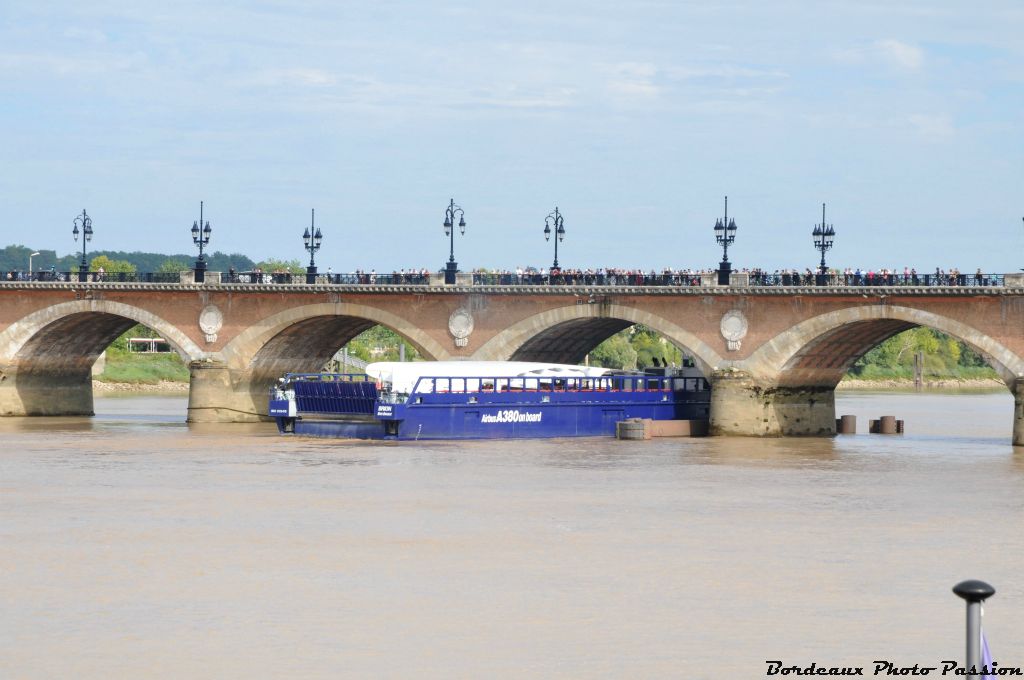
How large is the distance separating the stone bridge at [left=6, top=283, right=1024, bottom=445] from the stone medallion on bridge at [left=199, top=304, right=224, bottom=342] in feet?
0.15

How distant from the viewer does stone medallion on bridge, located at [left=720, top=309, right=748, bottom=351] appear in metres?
67.1

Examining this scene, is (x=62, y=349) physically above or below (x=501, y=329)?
below

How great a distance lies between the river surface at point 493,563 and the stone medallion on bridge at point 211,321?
2011 cm

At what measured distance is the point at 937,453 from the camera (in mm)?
60312

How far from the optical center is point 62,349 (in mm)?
83625

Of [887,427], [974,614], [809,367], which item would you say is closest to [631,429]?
[809,367]

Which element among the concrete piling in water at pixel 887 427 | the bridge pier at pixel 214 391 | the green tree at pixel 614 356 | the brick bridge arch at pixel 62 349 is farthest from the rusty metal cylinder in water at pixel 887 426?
the green tree at pixel 614 356

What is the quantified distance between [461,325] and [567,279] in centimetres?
515

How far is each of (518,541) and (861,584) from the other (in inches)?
319

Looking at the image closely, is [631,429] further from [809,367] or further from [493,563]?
[493,563]

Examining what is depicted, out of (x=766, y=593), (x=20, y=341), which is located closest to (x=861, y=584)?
(x=766, y=593)

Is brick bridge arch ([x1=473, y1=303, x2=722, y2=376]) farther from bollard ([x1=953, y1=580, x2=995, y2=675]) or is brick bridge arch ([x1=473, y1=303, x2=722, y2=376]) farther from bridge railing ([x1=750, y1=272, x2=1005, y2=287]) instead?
bollard ([x1=953, y1=580, x2=995, y2=675])

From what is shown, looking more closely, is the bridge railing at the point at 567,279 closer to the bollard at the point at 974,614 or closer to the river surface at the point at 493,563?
the river surface at the point at 493,563

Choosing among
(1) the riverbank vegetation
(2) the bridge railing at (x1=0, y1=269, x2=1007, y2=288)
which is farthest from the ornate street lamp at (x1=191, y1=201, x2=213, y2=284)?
(1) the riverbank vegetation
